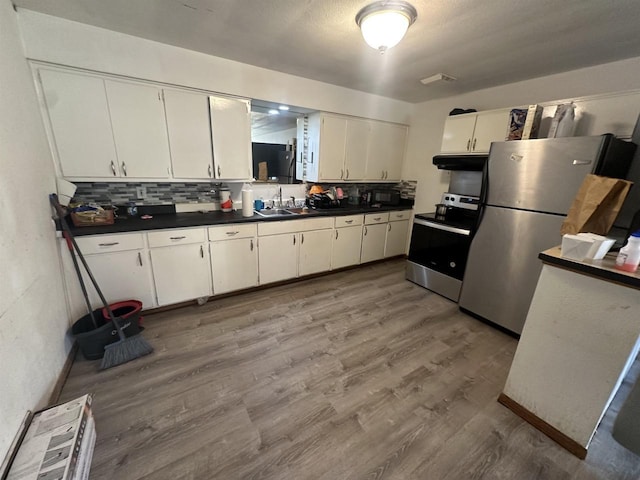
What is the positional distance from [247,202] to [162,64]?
1.42 m

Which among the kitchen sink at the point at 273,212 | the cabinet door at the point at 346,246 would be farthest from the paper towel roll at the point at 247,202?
the cabinet door at the point at 346,246

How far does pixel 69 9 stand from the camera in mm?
1802

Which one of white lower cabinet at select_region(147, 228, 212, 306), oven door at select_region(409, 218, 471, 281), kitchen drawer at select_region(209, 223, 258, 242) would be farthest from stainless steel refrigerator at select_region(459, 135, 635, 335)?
white lower cabinet at select_region(147, 228, 212, 306)

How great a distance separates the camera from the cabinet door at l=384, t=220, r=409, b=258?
3.96 metres

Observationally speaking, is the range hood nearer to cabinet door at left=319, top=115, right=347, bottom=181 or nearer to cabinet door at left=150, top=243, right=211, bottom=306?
cabinet door at left=319, top=115, right=347, bottom=181

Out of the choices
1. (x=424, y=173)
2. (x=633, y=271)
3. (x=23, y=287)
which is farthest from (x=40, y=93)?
(x=424, y=173)

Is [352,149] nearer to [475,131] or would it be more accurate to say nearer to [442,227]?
[475,131]

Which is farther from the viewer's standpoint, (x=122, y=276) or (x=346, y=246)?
(x=346, y=246)

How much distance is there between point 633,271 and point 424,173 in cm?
297

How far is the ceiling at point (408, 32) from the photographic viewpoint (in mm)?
1628

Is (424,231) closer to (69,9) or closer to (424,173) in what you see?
(424,173)

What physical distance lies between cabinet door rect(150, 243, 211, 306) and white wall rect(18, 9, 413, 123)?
1572mm

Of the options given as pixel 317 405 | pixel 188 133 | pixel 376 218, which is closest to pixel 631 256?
pixel 317 405

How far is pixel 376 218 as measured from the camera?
147 inches
